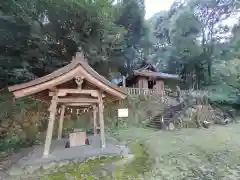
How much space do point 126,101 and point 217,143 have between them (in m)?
6.31

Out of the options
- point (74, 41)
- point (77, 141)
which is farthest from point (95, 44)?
point (77, 141)

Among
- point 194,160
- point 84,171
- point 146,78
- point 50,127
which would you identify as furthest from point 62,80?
point 146,78

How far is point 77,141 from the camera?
18.9 feet

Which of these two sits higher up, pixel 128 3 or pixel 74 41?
pixel 128 3

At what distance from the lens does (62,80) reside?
453 cm

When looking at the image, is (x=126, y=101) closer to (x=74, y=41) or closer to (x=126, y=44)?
(x=74, y=41)

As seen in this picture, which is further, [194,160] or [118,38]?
[118,38]

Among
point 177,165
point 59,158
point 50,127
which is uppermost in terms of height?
point 50,127

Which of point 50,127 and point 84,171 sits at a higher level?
point 50,127

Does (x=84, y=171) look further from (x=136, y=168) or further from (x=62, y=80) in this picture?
(x=62, y=80)

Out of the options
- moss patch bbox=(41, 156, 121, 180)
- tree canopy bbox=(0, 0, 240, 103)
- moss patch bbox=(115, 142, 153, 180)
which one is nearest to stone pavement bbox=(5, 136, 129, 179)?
moss patch bbox=(41, 156, 121, 180)

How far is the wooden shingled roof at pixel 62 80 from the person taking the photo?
4.24 m

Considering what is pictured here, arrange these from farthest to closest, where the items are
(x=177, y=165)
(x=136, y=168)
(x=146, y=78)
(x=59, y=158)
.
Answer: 1. (x=146, y=78)
2. (x=177, y=165)
3. (x=59, y=158)
4. (x=136, y=168)

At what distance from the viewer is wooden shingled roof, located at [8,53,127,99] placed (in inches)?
167
